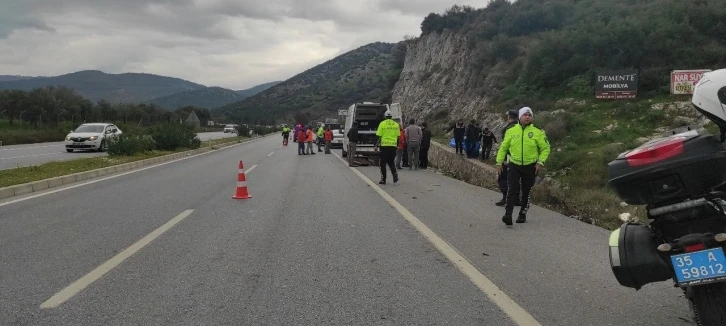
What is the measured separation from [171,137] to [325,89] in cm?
11144

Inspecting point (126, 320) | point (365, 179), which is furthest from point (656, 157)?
point (365, 179)

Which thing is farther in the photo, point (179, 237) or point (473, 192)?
point (473, 192)

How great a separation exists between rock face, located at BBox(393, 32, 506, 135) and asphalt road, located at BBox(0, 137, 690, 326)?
24.9m

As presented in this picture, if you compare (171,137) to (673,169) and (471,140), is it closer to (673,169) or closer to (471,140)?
(471,140)

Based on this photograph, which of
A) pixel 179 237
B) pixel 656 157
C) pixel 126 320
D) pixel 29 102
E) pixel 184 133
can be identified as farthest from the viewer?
pixel 29 102

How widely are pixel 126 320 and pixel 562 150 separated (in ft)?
70.0

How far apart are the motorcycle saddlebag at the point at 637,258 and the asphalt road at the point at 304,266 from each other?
62 cm

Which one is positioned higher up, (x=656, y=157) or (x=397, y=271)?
(x=656, y=157)

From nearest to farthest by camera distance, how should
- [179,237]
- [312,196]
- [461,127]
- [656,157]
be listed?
1. [656,157]
2. [179,237]
3. [312,196]
4. [461,127]

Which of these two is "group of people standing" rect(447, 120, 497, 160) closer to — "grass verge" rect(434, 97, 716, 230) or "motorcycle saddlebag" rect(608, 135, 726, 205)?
"grass verge" rect(434, 97, 716, 230)

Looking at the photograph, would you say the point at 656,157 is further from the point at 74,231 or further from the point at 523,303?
the point at 74,231

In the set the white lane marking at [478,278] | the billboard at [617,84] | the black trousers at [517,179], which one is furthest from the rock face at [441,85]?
the white lane marking at [478,278]

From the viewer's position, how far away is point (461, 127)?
73.9 ft

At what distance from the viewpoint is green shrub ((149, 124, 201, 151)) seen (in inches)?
1097
